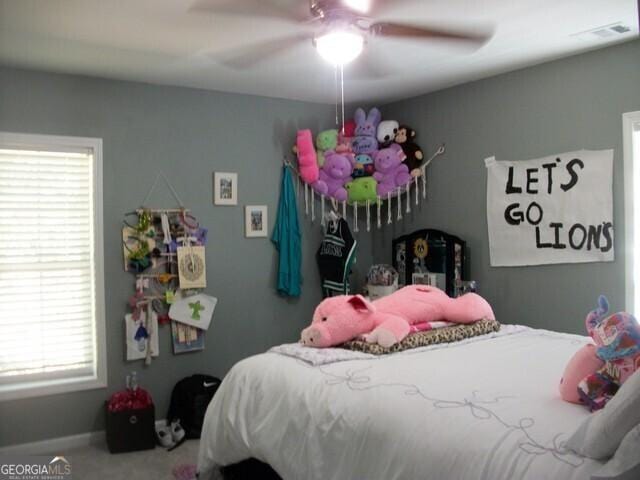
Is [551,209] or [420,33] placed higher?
[420,33]

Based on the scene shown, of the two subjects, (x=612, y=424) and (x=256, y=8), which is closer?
(x=612, y=424)

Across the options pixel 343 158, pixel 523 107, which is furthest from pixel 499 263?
pixel 343 158

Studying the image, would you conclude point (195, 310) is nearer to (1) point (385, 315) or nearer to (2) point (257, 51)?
(1) point (385, 315)

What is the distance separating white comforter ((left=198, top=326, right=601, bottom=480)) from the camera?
1.81 meters

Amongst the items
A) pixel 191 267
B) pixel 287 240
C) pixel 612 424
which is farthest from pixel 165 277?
pixel 612 424

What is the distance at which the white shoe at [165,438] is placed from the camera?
379 cm

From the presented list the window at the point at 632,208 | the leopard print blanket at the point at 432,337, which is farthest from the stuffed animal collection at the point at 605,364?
the window at the point at 632,208

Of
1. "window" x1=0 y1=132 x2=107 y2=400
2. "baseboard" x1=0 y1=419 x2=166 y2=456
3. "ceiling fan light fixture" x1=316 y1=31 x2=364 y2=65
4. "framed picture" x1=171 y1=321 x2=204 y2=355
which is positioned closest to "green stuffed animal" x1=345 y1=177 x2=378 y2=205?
"framed picture" x1=171 y1=321 x2=204 y2=355

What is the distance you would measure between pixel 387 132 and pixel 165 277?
194 centimetres

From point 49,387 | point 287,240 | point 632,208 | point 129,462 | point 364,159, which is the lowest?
point 129,462

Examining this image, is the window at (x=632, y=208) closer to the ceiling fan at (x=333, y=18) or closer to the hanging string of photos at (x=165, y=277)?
the ceiling fan at (x=333, y=18)

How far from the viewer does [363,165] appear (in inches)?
180

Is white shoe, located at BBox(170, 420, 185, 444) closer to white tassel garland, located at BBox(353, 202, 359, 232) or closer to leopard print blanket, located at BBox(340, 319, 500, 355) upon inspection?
leopard print blanket, located at BBox(340, 319, 500, 355)

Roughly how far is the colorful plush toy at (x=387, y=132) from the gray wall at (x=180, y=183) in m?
0.47
